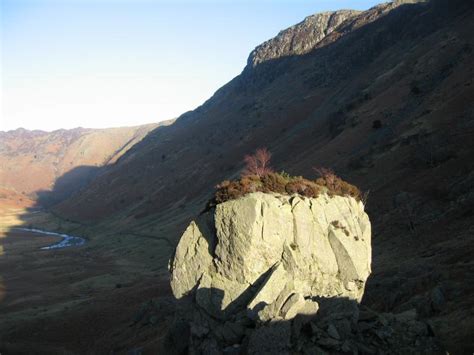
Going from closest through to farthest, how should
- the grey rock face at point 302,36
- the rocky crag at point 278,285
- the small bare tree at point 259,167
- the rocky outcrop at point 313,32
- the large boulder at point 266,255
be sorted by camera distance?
1. the rocky crag at point 278,285
2. the large boulder at point 266,255
3. the small bare tree at point 259,167
4. the rocky outcrop at point 313,32
5. the grey rock face at point 302,36

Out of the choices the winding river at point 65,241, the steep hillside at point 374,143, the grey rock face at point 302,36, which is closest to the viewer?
the steep hillside at point 374,143

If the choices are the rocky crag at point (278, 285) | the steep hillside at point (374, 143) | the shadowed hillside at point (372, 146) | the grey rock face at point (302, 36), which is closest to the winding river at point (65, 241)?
the shadowed hillside at point (372, 146)

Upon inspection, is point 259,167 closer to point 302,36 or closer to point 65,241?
point 65,241

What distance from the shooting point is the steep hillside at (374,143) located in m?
31.3

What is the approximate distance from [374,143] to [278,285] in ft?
178

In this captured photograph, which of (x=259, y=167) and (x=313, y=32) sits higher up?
(x=313, y=32)

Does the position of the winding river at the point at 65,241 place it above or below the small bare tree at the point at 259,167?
below

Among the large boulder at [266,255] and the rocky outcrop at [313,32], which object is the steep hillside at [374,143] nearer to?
the rocky outcrop at [313,32]

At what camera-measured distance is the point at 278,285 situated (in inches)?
802

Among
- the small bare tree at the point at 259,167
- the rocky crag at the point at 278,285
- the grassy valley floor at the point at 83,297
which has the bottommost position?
the grassy valley floor at the point at 83,297

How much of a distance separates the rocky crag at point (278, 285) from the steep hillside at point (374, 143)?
3.95 m

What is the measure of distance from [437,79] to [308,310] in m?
72.4

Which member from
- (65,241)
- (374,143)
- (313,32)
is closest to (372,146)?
(374,143)

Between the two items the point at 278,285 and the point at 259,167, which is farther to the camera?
the point at 259,167
